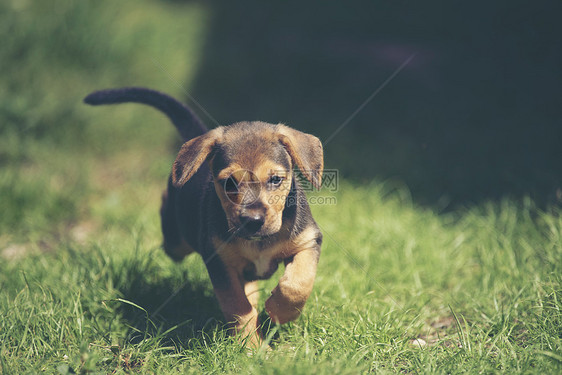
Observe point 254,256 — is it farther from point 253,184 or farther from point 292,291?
point 253,184

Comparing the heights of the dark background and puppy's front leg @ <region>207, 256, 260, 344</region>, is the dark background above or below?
above

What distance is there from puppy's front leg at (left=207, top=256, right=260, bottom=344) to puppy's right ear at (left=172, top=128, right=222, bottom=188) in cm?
54

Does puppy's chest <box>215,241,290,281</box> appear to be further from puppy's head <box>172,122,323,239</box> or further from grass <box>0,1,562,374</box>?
grass <box>0,1,562,374</box>

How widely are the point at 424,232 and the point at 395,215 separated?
1.21ft

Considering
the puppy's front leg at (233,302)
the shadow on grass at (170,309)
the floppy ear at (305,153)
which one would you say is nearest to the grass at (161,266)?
the shadow on grass at (170,309)

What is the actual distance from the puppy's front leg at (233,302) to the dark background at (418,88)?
2795 millimetres

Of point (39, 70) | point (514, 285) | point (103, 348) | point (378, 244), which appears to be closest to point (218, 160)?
point (103, 348)

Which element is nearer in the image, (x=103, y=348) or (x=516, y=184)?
(x=103, y=348)

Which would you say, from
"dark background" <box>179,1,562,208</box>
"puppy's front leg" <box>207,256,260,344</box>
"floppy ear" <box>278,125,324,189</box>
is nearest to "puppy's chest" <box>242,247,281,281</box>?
"puppy's front leg" <box>207,256,260,344</box>

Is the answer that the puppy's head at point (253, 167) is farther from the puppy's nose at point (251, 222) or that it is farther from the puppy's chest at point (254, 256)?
the puppy's chest at point (254, 256)

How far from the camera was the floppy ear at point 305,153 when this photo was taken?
2.92 meters

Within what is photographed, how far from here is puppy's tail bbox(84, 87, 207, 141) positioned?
3.52 meters

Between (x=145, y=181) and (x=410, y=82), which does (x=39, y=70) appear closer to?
(x=145, y=181)

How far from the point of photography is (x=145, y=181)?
6016 millimetres
